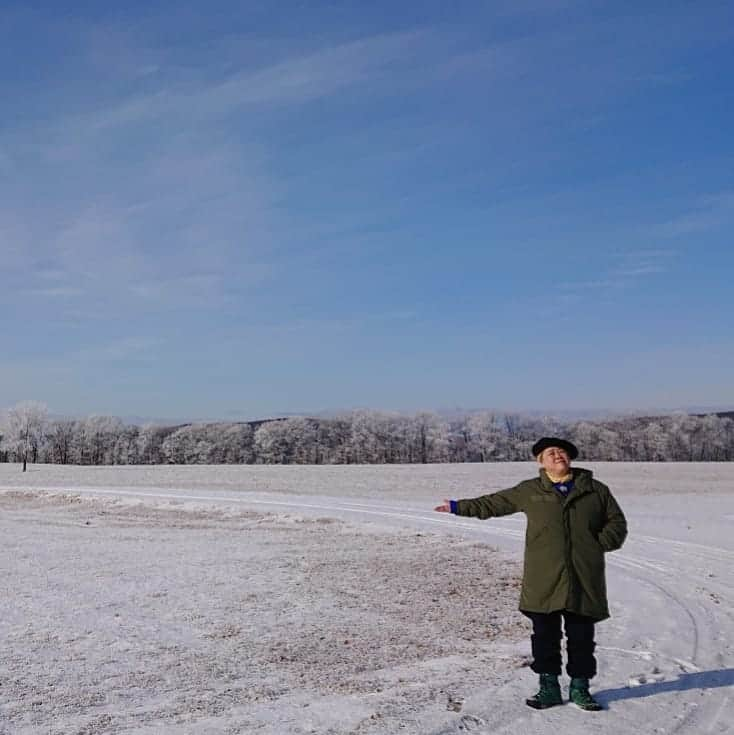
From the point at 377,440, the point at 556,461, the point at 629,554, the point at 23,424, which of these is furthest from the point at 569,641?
the point at 377,440

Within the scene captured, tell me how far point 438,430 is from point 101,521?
295ft

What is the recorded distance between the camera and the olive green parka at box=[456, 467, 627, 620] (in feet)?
19.1

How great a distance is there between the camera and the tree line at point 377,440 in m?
101

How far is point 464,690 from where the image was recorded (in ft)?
21.6

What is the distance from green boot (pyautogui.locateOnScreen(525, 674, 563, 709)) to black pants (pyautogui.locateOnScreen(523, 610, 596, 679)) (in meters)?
0.06

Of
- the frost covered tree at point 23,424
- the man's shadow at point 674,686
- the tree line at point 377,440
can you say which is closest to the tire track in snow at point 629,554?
the man's shadow at point 674,686

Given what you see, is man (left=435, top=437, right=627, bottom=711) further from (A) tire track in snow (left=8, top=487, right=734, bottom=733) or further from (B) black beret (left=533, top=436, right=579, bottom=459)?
(A) tire track in snow (left=8, top=487, right=734, bottom=733)

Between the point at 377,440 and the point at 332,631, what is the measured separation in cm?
10273

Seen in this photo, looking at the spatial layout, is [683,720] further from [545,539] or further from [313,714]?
[313,714]

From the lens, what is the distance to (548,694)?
19.7 feet

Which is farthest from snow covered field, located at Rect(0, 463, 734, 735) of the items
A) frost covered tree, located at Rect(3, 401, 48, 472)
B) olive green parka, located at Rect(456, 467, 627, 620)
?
frost covered tree, located at Rect(3, 401, 48, 472)

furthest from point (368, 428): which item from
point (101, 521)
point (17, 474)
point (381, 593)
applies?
point (381, 593)

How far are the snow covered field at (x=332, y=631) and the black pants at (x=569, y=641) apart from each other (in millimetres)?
334

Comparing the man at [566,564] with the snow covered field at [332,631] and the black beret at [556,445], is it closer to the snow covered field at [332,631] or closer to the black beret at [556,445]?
the black beret at [556,445]
